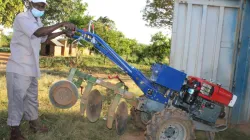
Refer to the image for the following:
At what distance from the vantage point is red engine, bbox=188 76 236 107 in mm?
4703

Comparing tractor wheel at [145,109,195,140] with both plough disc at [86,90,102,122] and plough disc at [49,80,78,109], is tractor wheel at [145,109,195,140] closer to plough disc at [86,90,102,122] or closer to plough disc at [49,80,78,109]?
plough disc at [86,90,102,122]

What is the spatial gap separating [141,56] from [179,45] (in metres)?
31.1

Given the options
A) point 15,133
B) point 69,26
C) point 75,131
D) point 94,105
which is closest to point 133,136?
point 94,105

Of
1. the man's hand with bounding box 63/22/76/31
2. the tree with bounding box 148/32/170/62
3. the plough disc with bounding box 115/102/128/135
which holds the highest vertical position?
the tree with bounding box 148/32/170/62

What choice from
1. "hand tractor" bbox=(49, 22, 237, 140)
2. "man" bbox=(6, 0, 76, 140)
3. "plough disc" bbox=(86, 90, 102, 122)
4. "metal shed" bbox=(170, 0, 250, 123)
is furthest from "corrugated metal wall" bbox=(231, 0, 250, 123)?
"man" bbox=(6, 0, 76, 140)

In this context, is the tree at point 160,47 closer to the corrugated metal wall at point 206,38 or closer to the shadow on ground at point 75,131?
the corrugated metal wall at point 206,38

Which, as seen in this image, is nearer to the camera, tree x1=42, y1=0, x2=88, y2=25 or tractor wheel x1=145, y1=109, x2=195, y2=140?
tractor wheel x1=145, y1=109, x2=195, y2=140

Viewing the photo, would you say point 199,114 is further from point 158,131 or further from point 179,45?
point 179,45

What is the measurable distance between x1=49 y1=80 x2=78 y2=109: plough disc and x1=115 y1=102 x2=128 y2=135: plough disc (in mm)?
821

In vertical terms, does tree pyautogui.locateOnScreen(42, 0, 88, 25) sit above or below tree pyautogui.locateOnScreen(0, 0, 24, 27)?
above

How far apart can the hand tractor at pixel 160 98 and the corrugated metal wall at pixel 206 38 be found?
5.55 ft

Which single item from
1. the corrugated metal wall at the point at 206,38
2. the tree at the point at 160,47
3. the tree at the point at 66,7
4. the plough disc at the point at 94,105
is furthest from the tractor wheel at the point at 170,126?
the tree at the point at 66,7

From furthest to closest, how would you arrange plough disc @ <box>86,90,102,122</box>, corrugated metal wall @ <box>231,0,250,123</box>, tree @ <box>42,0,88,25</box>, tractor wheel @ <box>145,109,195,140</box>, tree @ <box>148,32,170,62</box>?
tree @ <box>42,0,88,25</box> < tree @ <box>148,32,170,62</box> < corrugated metal wall @ <box>231,0,250,123</box> < plough disc @ <box>86,90,102,122</box> < tractor wheel @ <box>145,109,195,140</box>

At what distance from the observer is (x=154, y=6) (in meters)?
20.9
